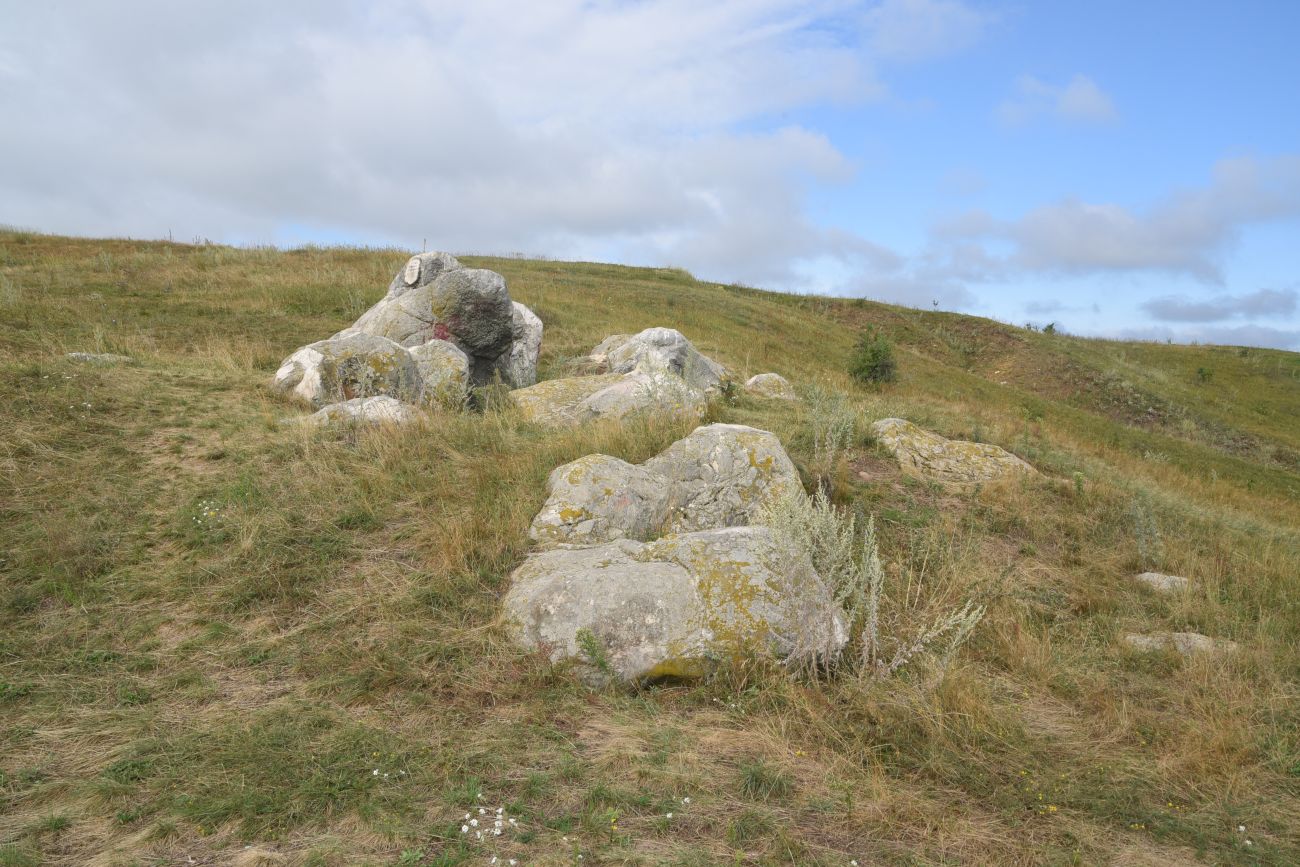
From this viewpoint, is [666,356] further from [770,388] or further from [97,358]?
[97,358]

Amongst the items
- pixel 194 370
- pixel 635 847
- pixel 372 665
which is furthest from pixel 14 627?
pixel 194 370

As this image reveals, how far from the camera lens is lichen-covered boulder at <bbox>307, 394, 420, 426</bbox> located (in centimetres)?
858

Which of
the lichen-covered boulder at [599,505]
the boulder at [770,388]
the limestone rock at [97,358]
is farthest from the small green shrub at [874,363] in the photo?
the limestone rock at [97,358]

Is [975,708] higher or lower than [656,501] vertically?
lower

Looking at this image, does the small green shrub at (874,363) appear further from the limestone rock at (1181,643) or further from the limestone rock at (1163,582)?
the limestone rock at (1181,643)

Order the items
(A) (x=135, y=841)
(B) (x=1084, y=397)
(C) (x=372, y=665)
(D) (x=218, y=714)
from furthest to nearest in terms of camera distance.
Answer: (B) (x=1084, y=397), (C) (x=372, y=665), (D) (x=218, y=714), (A) (x=135, y=841)

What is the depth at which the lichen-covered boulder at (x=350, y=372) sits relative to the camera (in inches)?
395

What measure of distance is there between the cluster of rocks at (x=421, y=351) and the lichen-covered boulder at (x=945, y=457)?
253 inches

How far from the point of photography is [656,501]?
668cm

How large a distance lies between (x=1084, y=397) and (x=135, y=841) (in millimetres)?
31667

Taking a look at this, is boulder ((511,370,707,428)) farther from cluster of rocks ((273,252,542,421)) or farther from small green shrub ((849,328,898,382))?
small green shrub ((849,328,898,382))

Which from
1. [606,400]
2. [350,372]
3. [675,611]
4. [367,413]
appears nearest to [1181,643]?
[675,611]

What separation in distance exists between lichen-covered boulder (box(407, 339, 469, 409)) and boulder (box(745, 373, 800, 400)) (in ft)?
18.1

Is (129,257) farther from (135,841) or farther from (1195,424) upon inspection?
(1195,424)
